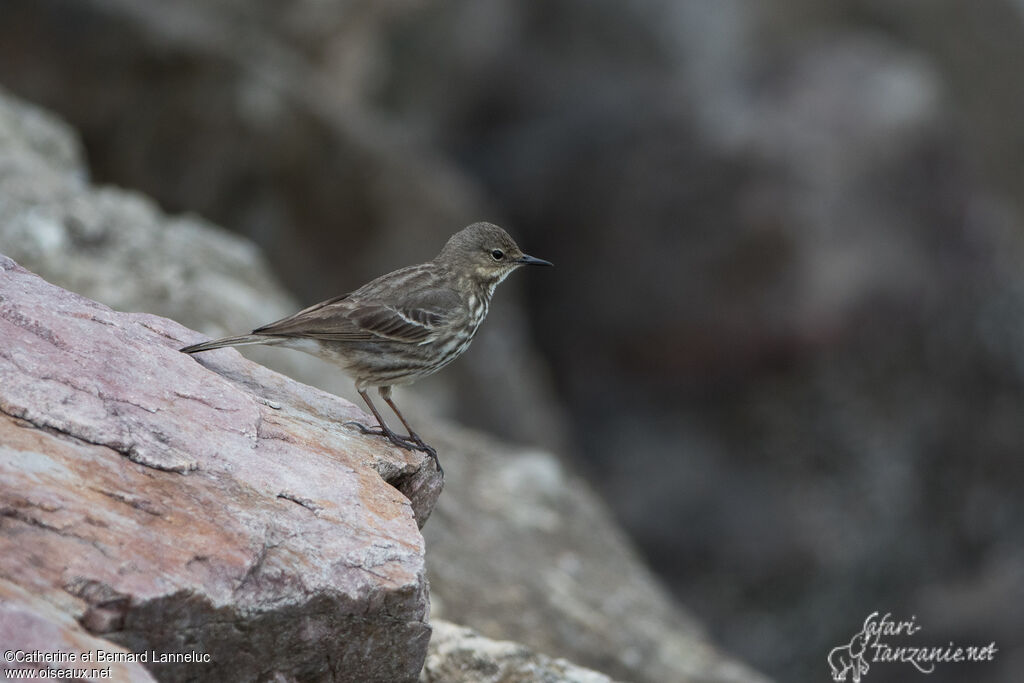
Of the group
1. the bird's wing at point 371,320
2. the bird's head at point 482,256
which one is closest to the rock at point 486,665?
the bird's wing at point 371,320

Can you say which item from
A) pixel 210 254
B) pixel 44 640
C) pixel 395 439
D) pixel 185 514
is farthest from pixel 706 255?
pixel 44 640

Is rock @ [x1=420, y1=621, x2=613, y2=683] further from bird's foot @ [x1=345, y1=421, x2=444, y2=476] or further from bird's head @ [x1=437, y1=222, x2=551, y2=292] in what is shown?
bird's head @ [x1=437, y1=222, x2=551, y2=292]

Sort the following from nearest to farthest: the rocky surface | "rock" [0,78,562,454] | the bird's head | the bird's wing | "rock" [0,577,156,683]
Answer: "rock" [0,577,156,683] < the bird's wing < the bird's head < the rocky surface < "rock" [0,78,562,454]

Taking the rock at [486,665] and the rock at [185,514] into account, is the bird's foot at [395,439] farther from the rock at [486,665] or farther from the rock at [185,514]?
the rock at [486,665]

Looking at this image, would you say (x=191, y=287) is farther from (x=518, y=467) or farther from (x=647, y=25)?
(x=647, y=25)

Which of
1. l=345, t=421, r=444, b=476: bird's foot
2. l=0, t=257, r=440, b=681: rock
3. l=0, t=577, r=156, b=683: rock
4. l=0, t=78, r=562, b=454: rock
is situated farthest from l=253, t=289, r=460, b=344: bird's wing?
l=0, t=577, r=156, b=683: rock

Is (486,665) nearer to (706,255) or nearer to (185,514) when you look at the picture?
(185,514)
